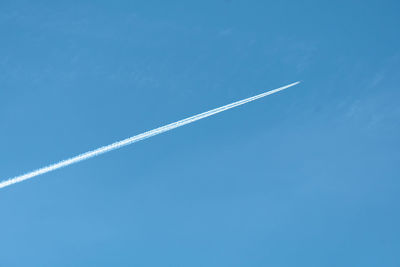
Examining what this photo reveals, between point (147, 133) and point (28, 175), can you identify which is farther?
point (147, 133)

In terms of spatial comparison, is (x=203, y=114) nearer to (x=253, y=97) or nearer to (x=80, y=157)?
(x=253, y=97)

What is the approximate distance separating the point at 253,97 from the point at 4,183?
18.7 metres

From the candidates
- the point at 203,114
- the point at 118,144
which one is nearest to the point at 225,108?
the point at 203,114

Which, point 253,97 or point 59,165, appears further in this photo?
point 253,97

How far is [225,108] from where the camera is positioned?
33188 mm

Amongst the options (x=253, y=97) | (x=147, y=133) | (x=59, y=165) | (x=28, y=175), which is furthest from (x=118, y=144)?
(x=253, y=97)

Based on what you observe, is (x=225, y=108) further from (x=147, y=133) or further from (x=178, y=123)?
(x=147, y=133)

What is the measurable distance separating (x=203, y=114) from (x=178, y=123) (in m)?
1.99

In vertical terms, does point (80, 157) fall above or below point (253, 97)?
below

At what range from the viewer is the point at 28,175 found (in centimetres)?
3000

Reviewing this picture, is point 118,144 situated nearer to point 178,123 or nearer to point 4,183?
point 178,123

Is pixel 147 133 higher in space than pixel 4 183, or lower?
higher

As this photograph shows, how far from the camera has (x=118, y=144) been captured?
1264 inches

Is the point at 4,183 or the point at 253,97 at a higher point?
the point at 253,97
